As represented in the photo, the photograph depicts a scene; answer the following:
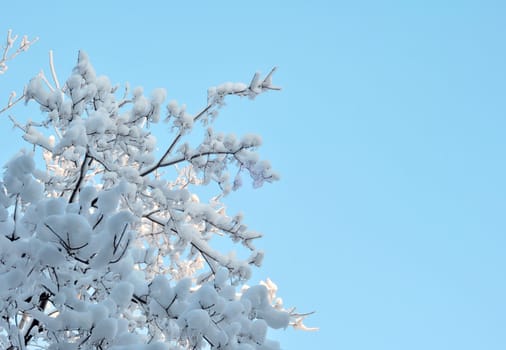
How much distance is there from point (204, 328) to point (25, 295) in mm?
754

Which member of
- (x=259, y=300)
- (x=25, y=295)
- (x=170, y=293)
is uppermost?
(x=259, y=300)

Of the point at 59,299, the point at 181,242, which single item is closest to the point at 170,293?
the point at 59,299

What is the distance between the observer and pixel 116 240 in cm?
171

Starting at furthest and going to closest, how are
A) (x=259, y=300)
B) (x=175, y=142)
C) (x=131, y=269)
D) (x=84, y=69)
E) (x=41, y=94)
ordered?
1. (x=175, y=142)
2. (x=84, y=69)
3. (x=41, y=94)
4. (x=259, y=300)
5. (x=131, y=269)

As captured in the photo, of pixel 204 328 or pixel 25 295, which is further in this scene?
pixel 25 295

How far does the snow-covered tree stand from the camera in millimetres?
1789

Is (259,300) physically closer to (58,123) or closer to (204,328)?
(204,328)

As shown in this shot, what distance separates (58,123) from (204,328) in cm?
173

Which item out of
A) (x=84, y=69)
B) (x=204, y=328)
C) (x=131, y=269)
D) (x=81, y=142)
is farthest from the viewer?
(x=84, y=69)

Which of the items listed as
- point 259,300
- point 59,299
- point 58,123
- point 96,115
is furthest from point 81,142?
point 259,300

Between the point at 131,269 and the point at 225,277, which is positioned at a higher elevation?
the point at 225,277

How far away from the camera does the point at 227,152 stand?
329cm

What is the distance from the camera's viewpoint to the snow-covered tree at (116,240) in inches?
70.4

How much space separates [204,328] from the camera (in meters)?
1.88
